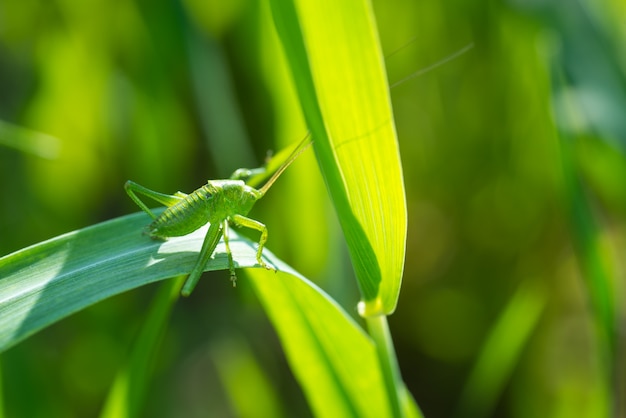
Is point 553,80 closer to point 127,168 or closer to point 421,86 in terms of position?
point 421,86

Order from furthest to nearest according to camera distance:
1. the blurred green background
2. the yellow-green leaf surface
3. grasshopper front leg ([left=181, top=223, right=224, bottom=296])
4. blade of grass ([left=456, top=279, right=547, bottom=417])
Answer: the blurred green background
blade of grass ([left=456, top=279, right=547, bottom=417])
grasshopper front leg ([left=181, top=223, right=224, bottom=296])
the yellow-green leaf surface

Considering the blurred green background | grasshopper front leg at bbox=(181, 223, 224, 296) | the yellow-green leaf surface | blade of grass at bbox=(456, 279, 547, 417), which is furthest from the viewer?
the blurred green background

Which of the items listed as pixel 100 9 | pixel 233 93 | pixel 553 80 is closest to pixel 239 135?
pixel 233 93

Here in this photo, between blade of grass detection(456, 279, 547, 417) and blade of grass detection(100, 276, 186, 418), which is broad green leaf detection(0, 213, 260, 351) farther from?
blade of grass detection(456, 279, 547, 417)

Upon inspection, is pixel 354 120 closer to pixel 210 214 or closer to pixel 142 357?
pixel 210 214

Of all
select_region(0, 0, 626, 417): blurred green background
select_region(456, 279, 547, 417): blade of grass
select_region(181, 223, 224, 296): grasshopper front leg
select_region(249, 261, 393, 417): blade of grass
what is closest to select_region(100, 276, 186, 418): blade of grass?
select_region(181, 223, 224, 296): grasshopper front leg

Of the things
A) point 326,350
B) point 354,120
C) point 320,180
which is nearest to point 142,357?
point 326,350
